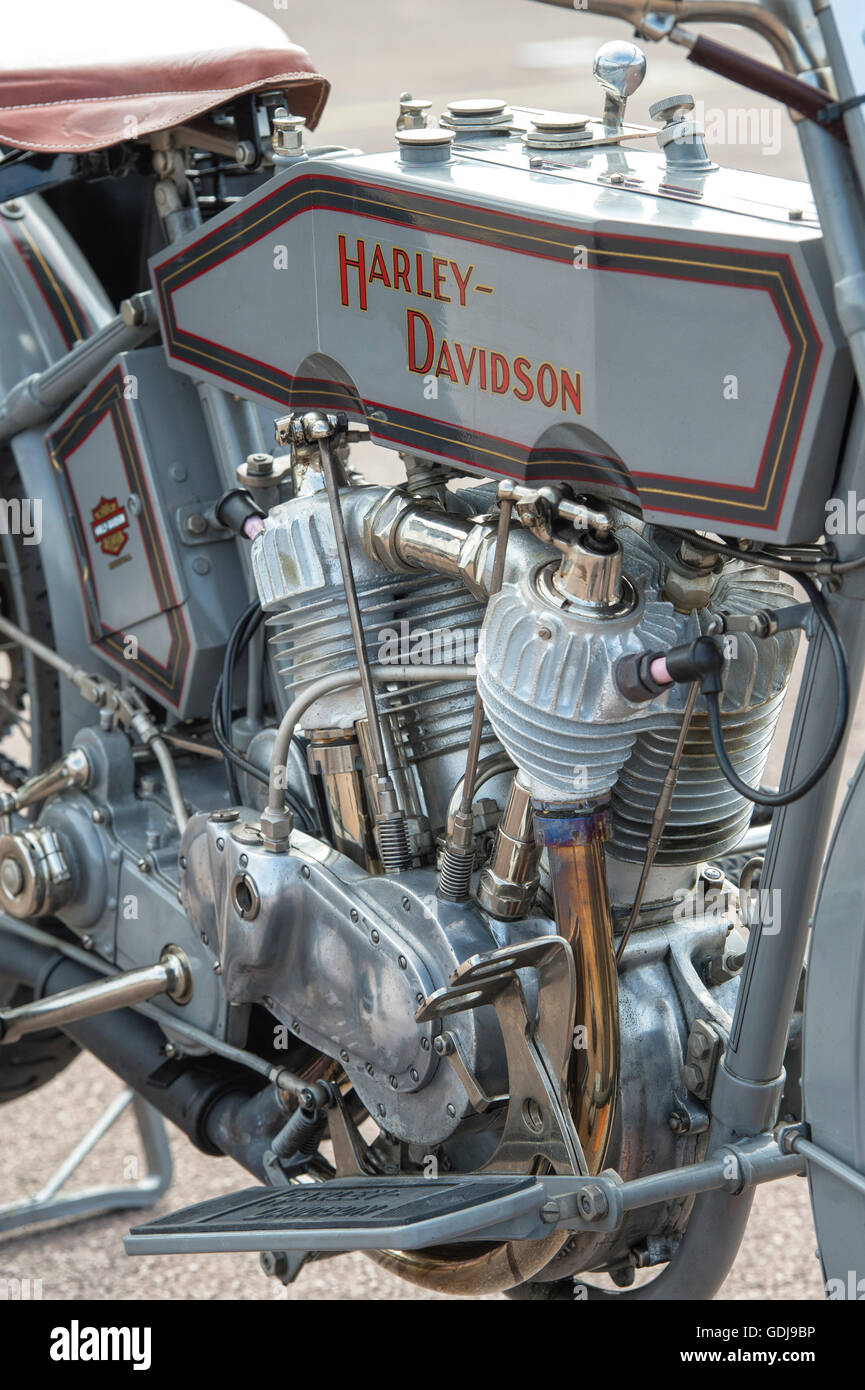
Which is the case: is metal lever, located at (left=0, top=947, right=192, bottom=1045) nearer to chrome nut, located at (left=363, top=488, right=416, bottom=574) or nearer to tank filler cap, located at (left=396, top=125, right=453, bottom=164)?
chrome nut, located at (left=363, top=488, right=416, bottom=574)

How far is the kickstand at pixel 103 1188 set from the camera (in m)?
2.68

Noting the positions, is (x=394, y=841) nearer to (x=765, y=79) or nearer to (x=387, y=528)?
(x=387, y=528)

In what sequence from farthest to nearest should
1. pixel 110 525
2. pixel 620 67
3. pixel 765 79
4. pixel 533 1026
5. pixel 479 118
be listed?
pixel 110 525, pixel 479 118, pixel 620 67, pixel 533 1026, pixel 765 79

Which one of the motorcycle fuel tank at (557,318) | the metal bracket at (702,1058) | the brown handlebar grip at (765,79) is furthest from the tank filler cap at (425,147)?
the metal bracket at (702,1058)

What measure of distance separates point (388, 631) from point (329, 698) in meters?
0.10

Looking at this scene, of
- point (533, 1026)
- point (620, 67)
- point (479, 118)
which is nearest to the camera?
point (533, 1026)

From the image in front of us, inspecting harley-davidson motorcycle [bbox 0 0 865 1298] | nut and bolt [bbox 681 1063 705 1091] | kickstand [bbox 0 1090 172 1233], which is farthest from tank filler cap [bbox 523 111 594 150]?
kickstand [bbox 0 1090 172 1233]

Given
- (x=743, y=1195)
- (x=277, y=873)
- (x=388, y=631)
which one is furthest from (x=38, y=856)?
(x=743, y=1195)

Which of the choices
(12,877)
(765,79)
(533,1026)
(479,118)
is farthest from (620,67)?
(12,877)

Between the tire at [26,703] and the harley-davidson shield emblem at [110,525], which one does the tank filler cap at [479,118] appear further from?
the tire at [26,703]

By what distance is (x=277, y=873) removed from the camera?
5.98ft

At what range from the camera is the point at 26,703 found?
8.68 ft

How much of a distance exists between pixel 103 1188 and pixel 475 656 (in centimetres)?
145

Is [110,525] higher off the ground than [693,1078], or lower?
higher
